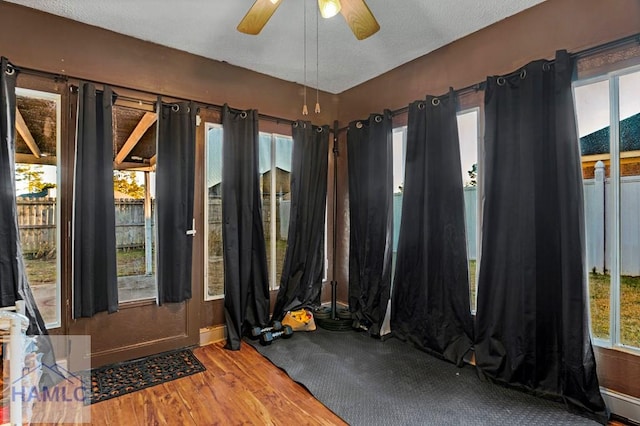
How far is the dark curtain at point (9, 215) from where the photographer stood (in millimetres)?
2213

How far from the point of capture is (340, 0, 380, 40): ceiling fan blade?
1.82 meters

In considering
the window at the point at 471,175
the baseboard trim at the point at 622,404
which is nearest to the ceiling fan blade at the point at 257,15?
the window at the point at 471,175

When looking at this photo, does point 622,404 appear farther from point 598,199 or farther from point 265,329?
point 265,329

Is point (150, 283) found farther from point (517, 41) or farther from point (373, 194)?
point (517, 41)

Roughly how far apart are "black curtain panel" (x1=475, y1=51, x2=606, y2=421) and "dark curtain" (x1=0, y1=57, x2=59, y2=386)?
127 inches

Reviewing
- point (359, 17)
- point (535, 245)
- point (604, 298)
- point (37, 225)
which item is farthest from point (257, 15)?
point (604, 298)

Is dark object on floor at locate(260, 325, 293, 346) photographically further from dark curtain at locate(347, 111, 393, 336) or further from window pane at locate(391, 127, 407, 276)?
window pane at locate(391, 127, 407, 276)

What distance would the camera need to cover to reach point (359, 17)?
6.26 ft

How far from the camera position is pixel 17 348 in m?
1.35

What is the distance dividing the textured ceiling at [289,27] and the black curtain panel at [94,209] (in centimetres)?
57

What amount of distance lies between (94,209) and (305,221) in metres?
1.90

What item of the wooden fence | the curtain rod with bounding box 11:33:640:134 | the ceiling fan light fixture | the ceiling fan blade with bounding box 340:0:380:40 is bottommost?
the wooden fence

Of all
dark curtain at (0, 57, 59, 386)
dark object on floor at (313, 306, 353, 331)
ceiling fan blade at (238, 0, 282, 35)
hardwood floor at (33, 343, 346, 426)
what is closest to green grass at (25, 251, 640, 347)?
dark curtain at (0, 57, 59, 386)

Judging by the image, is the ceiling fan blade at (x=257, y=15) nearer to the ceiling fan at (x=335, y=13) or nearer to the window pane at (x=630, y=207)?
the ceiling fan at (x=335, y=13)
